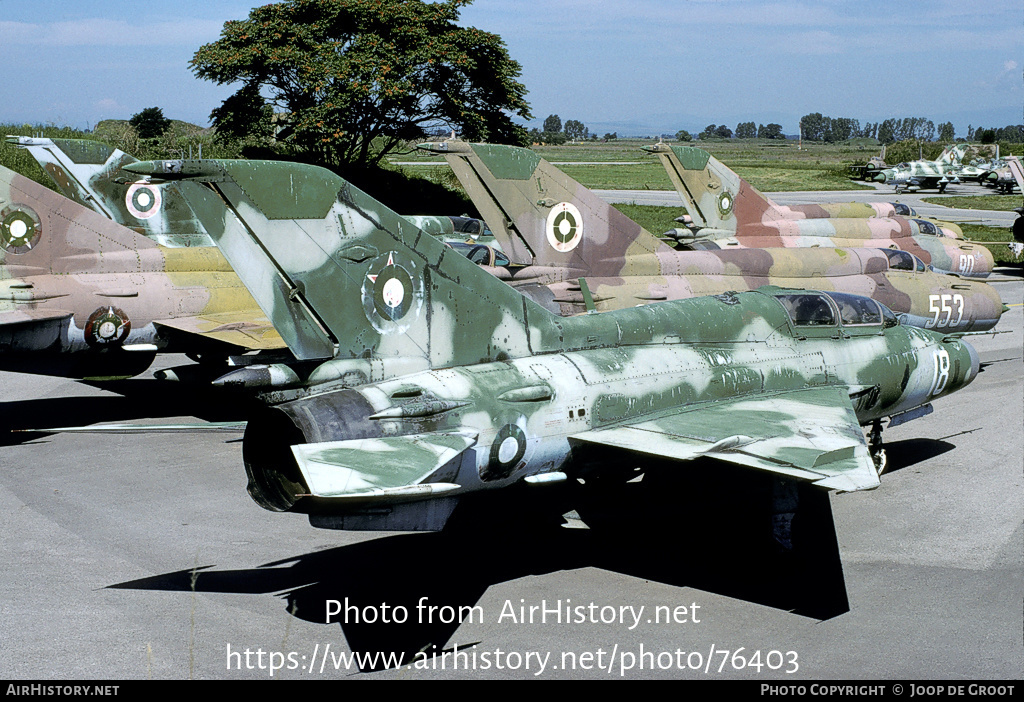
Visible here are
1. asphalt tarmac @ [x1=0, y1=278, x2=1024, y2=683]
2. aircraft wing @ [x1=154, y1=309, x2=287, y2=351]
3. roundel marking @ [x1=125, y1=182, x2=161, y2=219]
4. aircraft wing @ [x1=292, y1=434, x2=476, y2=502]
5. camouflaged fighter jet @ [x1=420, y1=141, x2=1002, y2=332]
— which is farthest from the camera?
roundel marking @ [x1=125, y1=182, x2=161, y2=219]

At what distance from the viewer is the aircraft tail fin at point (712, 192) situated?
81.4 feet

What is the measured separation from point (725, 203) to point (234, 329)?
14747 mm

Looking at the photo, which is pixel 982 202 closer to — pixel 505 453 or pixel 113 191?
pixel 113 191

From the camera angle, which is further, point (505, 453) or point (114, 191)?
point (114, 191)

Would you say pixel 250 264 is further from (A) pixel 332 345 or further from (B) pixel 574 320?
(B) pixel 574 320

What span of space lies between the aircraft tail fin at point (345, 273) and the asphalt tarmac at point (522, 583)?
2.48 metres

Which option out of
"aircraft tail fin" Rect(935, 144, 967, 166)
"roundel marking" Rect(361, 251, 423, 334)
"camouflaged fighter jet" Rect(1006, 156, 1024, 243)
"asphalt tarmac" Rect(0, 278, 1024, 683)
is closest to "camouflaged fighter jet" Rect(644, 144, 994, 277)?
"camouflaged fighter jet" Rect(1006, 156, 1024, 243)

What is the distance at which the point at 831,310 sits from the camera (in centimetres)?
1282

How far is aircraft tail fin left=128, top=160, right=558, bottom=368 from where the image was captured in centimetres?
928

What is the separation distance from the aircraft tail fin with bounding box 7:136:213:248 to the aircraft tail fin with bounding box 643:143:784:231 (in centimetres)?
1255

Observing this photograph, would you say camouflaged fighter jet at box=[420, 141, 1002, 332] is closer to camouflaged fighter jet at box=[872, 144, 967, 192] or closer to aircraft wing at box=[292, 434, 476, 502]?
aircraft wing at box=[292, 434, 476, 502]

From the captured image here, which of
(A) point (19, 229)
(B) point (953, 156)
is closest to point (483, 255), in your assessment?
(A) point (19, 229)

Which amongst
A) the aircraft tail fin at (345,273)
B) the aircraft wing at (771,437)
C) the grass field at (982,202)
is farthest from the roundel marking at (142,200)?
the grass field at (982,202)
